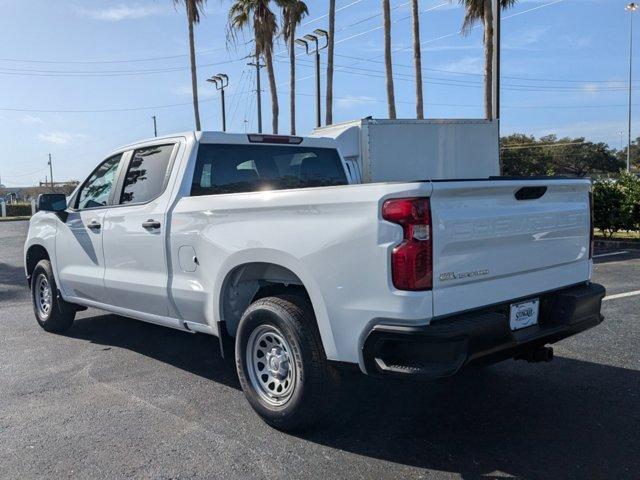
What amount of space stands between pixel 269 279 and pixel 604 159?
83.2 metres

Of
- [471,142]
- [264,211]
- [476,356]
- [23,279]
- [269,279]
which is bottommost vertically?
[23,279]

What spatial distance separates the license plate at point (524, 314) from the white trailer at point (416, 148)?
773 cm

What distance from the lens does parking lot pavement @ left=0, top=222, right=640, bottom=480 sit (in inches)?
133

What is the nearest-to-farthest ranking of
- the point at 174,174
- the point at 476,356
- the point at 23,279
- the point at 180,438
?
1. the point at 476,356
2. the point at 180,438
3. the point at 174,174
4. the point at 23,279

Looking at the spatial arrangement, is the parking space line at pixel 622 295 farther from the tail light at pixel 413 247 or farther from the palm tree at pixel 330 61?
the palm tree at pixel 330 61

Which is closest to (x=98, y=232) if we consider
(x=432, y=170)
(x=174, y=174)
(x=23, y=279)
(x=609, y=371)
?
(x=174, y=174)

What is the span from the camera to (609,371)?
491cm

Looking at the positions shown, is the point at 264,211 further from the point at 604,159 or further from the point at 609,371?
the point at 604,159

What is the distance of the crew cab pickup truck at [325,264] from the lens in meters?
3.14

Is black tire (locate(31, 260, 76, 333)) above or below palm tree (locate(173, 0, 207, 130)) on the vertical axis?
below

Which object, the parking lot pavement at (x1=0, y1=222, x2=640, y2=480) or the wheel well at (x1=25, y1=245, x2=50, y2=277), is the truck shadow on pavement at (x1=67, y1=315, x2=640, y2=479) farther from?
the wheel well at (x1=25, y1=245, x2=50, y2=277)

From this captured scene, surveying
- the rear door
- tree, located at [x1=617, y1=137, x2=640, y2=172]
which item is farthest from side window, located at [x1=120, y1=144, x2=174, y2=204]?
tree, located at [x1=617, y1=137, x2=640, y2=172]

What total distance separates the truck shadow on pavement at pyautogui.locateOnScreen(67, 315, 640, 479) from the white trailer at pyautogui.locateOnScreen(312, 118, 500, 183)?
6894 millimetres

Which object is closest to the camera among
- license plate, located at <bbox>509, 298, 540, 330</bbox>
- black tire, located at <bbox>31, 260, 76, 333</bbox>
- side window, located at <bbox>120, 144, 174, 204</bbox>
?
license plate, located at <bbox>509, 298, 540, 330</bbox>
